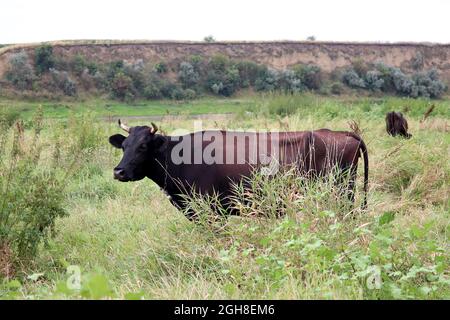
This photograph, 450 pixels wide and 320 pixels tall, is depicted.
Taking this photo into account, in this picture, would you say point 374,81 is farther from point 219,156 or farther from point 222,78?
point 219,156

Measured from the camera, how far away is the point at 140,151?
6172mm

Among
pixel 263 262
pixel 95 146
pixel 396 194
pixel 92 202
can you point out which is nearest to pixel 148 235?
pixel 263 262

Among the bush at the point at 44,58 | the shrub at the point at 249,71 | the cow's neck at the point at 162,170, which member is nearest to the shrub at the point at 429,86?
the shrub at the point at 249,71

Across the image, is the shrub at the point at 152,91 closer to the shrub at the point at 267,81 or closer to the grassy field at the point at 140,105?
the grassy field at the point at 140,105

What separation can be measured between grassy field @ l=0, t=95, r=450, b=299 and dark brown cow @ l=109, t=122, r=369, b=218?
0.45m

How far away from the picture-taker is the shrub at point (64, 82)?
126ft

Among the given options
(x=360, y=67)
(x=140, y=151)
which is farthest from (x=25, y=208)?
(x=360, y=67)

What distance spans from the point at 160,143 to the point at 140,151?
249 mm

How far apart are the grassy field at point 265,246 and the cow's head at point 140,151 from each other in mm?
557

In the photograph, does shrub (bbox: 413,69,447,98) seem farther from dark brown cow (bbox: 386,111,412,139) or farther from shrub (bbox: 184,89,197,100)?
dark brown cow (bbox: 386,111,412,139)

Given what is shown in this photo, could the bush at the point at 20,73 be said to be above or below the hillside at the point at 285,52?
below

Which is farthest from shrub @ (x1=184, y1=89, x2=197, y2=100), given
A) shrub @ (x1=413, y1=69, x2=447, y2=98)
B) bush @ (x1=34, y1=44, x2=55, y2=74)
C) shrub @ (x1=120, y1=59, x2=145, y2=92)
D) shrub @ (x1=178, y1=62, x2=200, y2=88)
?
shrub @ (x1=413, y1=69, x2=447, y2=98)

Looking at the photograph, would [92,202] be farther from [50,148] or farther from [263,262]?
[263,262]

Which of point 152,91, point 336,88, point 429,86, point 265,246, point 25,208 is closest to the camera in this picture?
point 265,246
